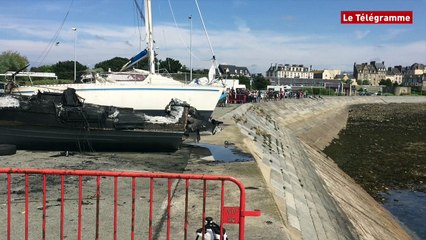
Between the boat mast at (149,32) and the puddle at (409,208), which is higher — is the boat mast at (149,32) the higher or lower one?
the higher one

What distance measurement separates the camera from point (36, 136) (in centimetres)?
1116

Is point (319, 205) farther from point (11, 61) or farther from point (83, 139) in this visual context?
point (11, 61)

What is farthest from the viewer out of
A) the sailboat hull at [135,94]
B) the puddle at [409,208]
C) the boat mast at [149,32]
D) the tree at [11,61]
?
the tree at [11,61]

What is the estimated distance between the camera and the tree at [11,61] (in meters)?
66.5

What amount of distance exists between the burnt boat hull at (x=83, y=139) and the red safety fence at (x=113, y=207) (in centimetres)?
280

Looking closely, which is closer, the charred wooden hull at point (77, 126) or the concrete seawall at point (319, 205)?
the concrete seawall at point (319, 205)

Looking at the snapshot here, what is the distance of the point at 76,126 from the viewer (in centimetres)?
1097

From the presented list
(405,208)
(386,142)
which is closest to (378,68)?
(386,142)

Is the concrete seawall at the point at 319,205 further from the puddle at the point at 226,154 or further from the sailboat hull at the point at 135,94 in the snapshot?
the sailboat hull at the point at 135,94

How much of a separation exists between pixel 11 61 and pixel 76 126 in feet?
221

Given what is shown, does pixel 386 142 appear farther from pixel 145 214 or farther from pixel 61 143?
pixel 145 214

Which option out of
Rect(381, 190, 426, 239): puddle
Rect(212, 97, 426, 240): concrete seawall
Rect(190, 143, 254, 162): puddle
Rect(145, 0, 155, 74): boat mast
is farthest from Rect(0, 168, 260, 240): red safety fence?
Rect(145, 0, 155, 74): boat mast

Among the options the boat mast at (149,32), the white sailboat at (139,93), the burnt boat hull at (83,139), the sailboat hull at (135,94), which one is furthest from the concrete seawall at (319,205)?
the boat mast at (149,32)

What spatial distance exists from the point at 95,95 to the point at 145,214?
10.5 m
